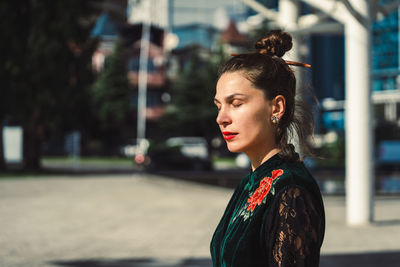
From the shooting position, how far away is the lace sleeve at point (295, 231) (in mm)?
1438

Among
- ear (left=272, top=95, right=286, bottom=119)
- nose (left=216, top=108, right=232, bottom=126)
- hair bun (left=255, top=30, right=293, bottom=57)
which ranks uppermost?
hair bun (left=255, top=30, right=293, bottom=57)

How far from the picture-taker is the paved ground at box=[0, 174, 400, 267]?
6.77 m

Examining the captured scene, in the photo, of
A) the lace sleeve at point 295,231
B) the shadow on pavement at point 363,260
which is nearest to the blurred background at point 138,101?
the shadow on pavement at point 363,260

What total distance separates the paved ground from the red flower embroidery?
16.3 ft

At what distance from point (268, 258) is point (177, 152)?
26.9m

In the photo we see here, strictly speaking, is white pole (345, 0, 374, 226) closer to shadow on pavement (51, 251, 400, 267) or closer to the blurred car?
shadow on pavement (51, 251, 400, 267)

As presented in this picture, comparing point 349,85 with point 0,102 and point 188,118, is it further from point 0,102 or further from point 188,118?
point 188,118

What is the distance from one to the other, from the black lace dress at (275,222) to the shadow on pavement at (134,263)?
478 cm

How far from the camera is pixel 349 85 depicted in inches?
366

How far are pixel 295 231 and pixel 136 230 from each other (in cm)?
803

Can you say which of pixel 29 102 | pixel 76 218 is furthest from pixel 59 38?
pixel 76 218

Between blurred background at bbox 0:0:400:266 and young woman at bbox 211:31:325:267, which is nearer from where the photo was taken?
young woman at bbox 211:31:325:267

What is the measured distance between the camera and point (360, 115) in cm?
917

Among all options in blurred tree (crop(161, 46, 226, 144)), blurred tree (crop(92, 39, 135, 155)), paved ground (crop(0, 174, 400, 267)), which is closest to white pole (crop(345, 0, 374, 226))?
paved ground (crop(0, 174, 400, 267))
